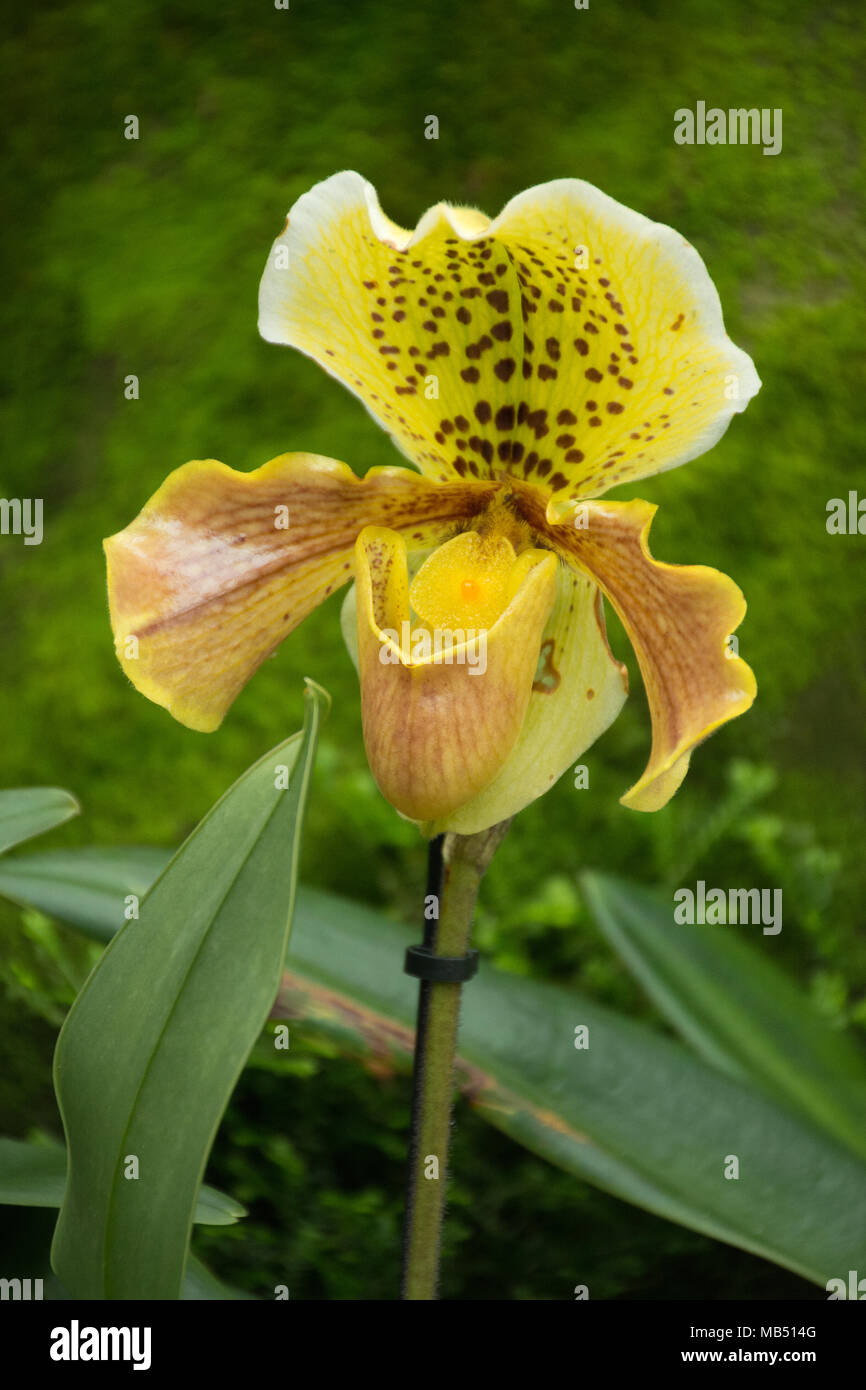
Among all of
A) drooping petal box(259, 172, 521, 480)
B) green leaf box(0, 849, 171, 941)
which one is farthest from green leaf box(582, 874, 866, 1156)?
drooping petal box(259, 172, 521, 480)

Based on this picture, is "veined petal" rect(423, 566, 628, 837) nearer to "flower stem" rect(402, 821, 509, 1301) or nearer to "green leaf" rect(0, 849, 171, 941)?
"flower stem" rect(402, 821, 509, 1301)

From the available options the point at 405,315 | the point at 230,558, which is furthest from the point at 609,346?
the point at 230,558

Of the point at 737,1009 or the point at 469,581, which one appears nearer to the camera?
the point at 469,581

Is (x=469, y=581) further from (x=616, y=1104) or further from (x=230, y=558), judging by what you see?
(x=616, y=1104)
